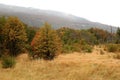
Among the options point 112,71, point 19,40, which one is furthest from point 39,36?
point 112,71

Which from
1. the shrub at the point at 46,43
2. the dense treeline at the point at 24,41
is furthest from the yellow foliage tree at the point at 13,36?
the shrub at the point at 46,43

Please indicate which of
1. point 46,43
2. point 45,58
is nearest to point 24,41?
point 46,43

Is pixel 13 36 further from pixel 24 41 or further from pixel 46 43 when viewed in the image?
pixel 46 43

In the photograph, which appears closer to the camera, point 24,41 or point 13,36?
point 13,36

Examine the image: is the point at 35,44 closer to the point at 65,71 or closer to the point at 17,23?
the point at 17,23

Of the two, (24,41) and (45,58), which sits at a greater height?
(24,41)

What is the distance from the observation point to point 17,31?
33.2m

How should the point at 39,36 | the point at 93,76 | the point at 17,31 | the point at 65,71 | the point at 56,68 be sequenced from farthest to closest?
1. the point at 17,31
2. the point at 39,36
3. the point at 56,68
4. the point at 65,71
5. the point at 93,76

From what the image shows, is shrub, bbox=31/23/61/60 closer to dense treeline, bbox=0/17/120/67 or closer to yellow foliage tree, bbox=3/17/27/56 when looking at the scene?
dense treeline, bbox=0/17/120/67

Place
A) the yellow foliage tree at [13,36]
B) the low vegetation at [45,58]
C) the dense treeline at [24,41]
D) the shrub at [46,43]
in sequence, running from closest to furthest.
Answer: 1. the low vegetation at [45,58]
2. the shrub at [46,43]
3. the dense treeline at [24,41]
4. the yellow foliage tree at [13,36]

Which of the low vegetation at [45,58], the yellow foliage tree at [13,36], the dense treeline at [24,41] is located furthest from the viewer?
the yellow foliage tree at [13,36]

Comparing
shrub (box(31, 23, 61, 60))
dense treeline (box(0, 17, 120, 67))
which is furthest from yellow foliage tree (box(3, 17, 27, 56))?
shrub (box(31, 23, 61, 60))

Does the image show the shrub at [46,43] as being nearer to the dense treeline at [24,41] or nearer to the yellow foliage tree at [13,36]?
the dense treeline at [24,41]

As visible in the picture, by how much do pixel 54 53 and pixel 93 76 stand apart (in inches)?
752
